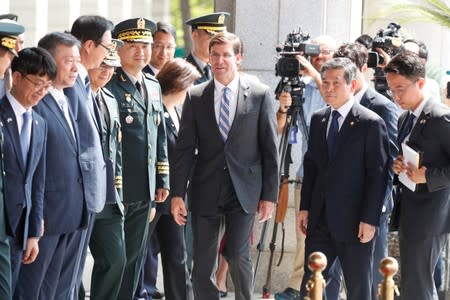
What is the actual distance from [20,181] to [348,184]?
2.13 meters

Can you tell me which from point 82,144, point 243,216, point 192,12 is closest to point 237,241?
Answer: point 243,216

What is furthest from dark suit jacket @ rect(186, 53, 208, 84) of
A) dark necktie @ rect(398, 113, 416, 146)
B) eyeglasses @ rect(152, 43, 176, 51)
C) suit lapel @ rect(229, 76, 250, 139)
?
dark necktie @ rect(398, 113, 416, 146)

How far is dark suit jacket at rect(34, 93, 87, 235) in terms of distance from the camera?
7262mm

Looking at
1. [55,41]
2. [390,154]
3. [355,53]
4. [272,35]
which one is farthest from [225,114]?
[272,35]

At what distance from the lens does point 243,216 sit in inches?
335

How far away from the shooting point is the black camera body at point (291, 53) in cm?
935

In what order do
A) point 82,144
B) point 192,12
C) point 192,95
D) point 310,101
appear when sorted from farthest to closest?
point 192,12 < point 310,101 < point 192,95 < point 82,144

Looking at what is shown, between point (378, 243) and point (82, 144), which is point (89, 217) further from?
point (378, 243)

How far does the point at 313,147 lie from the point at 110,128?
1267 mm

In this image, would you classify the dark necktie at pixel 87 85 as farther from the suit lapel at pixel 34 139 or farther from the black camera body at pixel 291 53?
the black camera body at pixel 291 53

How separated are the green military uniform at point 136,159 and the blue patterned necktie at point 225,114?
1.43 feet

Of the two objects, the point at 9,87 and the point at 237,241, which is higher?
the point at 9,87

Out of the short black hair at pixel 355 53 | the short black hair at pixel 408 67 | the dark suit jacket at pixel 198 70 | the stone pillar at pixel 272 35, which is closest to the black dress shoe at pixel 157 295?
the stone pillar at pixel 272 35

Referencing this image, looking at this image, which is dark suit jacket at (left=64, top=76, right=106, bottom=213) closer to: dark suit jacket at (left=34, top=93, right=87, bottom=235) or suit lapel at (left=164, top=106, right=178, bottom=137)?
dark suit jacket at (left=34, top=93, right=87, bottom=235)
